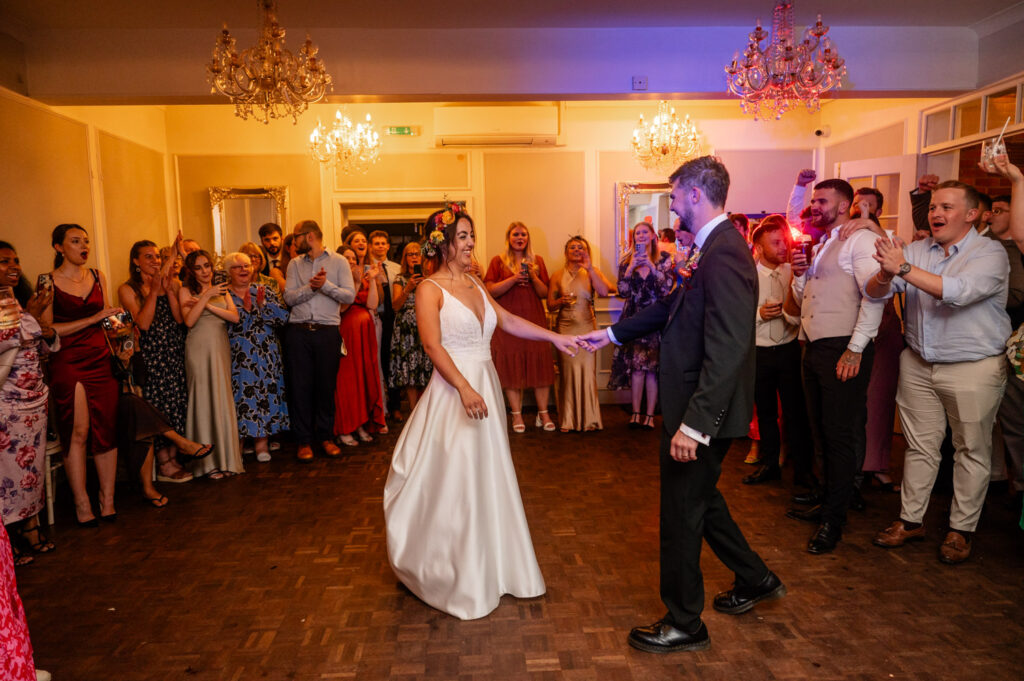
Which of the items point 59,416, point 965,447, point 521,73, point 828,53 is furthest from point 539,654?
point 521,73

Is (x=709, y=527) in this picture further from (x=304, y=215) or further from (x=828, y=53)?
(x=304, y=215)

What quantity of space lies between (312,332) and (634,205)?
12.7ft

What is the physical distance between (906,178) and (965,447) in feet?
10.8

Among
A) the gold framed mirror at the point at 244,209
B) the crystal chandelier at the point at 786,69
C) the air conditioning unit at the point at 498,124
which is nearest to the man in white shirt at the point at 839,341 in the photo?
the crystal chandelier at the point at 786,69

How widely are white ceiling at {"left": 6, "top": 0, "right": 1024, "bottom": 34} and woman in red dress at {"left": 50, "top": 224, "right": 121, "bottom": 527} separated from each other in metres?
1.83

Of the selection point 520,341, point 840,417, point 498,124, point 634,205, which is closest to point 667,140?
point 634,205

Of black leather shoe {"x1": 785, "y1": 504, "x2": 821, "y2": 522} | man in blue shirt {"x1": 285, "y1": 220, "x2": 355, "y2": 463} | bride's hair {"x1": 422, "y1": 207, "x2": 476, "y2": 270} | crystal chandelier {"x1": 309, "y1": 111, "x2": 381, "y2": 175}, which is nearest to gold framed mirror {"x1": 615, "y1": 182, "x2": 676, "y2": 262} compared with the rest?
crystal chandelier {"x1": 309, "y1": 111, "x2": 381, "y2": 175}

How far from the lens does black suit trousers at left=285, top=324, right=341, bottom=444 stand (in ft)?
16.5

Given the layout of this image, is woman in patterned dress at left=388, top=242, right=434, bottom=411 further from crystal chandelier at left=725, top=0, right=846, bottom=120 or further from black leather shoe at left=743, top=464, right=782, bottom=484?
crystal chandelier at left=725, top=0, right=846, bottom=120

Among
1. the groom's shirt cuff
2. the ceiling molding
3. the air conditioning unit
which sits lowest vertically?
the groom's shirt cuff

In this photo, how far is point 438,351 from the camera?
8.92 feet

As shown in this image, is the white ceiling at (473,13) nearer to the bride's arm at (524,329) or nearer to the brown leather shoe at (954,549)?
the bride's arm at (524,329)

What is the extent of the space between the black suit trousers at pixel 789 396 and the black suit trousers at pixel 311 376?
3.10 meters

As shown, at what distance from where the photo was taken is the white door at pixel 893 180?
18.3 feet
